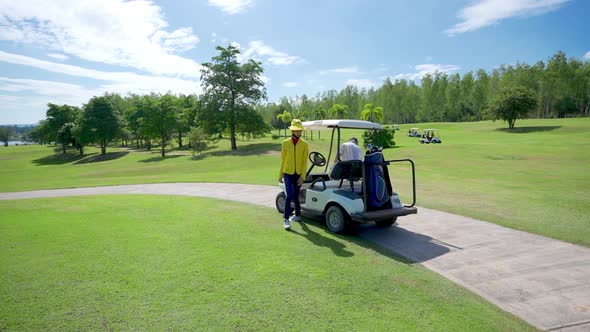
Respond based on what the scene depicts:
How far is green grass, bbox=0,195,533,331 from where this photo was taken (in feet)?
10.8

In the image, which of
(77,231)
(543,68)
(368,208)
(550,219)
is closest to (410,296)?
(368,208)

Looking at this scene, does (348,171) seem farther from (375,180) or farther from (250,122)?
(250,122)

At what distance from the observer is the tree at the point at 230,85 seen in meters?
44.4

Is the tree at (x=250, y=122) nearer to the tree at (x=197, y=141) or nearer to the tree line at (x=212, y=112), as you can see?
the tree line at (x=212, y=112)

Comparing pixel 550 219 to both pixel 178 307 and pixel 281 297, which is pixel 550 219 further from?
pixel 178 307

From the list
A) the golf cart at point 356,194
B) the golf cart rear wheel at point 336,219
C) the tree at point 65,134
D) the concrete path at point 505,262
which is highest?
the tree at point 65,134

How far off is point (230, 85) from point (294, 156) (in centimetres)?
4105

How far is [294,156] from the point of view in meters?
6.70

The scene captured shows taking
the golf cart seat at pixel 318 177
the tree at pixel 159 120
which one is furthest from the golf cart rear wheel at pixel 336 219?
the tree at pixel 159 120

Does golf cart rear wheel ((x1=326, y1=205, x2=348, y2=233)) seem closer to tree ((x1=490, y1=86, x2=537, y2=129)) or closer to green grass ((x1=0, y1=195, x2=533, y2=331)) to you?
green grass ((x1=0, y1=195, x2=533, y2=331))

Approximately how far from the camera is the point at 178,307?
347 centimetres

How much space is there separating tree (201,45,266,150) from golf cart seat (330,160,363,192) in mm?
38504

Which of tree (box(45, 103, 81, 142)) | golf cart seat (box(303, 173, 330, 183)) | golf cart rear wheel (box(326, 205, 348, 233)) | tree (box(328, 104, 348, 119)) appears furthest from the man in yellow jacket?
tree (box(45, 103, 81, 142))

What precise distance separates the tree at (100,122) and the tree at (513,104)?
64.2 m
